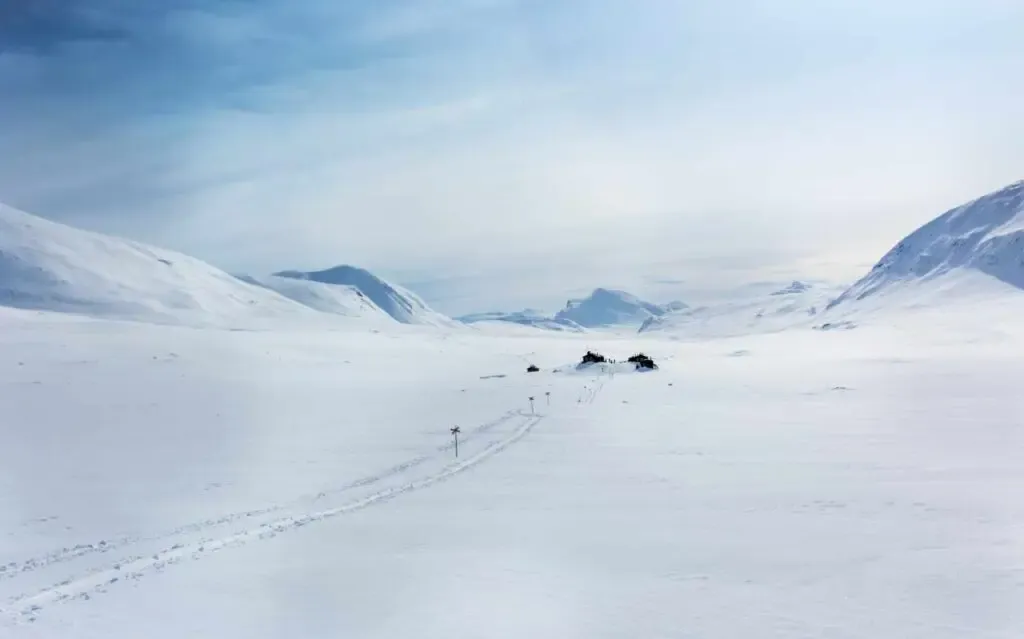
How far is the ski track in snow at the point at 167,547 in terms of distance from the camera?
1195 cm

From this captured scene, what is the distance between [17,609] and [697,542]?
37.1 ft

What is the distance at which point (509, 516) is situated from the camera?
1655 centimetres

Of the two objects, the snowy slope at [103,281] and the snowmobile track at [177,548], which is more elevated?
the snowy slope at [103,281]

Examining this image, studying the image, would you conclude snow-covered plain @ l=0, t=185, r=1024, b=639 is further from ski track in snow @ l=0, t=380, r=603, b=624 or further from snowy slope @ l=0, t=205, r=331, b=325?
snowy slope @ l=0, t=205, r=331, b=325

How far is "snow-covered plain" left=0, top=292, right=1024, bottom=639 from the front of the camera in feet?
36.3

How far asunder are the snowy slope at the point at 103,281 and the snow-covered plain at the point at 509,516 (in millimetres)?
111308

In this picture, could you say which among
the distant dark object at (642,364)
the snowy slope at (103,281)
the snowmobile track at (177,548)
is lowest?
the snowmobile track at (177,548)

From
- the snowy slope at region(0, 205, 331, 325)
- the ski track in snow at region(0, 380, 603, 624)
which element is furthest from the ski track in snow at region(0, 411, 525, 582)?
the snowy slope at region(0, 205, 331, 325)

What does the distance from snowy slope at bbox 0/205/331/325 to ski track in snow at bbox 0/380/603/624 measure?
12421 centimetres

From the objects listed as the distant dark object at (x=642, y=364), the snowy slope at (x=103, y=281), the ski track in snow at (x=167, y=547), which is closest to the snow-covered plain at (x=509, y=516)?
the ski track in snow at (x=167, y=547)

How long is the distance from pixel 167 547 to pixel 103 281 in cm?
15917

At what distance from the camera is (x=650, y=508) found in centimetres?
1697

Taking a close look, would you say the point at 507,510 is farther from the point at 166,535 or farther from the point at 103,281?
the point at 103,281

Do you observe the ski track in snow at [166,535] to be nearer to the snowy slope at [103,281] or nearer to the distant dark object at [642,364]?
the distant dark object at [642,364]
